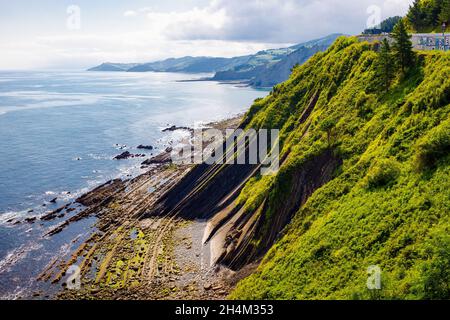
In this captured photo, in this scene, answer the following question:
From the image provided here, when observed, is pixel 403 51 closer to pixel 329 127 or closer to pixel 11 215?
pixel 329 127

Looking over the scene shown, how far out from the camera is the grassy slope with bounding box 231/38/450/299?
29953 mm

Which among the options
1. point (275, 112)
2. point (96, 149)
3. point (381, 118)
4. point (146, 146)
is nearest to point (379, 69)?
point (381, 118)

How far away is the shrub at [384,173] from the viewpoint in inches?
1529

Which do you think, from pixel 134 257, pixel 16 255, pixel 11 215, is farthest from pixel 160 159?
pixel 134 257

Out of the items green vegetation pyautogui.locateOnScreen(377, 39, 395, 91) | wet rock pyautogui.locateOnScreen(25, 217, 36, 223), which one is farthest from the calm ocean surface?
green vegetation pyautogui.locateOnScreen(377, 39, 395, 91)

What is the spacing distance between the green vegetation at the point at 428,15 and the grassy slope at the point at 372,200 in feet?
47.7

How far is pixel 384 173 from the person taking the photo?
3897 centimetres

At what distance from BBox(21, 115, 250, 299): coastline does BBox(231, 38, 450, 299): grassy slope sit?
30.7 feet

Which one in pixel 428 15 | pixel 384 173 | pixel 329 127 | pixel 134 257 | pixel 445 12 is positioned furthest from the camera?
pixel 428 15

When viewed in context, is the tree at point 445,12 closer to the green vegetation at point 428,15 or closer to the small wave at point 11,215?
the green vegetation at point 428,15

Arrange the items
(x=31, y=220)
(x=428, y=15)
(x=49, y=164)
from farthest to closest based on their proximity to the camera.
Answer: (x=49, y=164), (x=31, y=220), (x=428, y=15)

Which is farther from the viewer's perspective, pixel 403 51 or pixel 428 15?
pixel 428 15

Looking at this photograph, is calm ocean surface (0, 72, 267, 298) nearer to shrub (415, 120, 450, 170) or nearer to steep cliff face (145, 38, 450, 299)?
steep cliff face (145, 38, 450, 299)

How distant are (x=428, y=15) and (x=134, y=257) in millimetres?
67601
